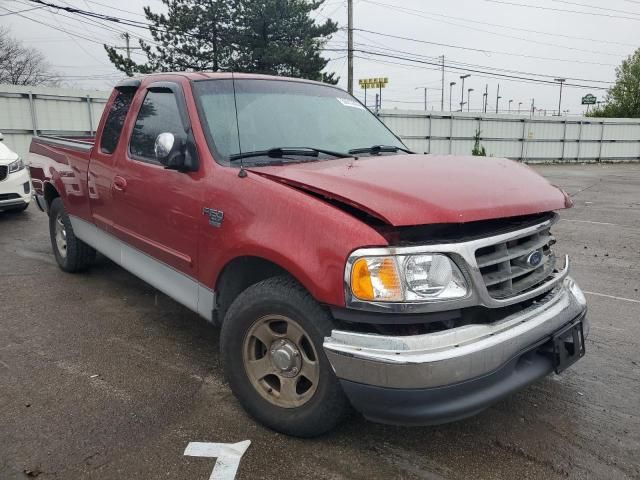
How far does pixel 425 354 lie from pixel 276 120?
1933mm

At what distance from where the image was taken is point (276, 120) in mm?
3449

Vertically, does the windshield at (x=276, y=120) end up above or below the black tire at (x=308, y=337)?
above

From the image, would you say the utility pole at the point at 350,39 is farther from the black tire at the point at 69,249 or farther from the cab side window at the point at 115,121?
the cab side window at the point at 115,121

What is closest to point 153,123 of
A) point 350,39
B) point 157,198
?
point 157,198

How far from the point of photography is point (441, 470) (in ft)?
8.20

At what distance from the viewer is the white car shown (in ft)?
27.3

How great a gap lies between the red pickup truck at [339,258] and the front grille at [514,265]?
0.01 m

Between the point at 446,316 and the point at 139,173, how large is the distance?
244 centimetres

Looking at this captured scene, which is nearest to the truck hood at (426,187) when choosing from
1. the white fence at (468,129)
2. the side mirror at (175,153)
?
the side mirror at (175,153)

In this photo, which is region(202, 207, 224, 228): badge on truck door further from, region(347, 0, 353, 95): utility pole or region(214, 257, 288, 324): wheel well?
region(347, 0, 353, 95): utility pole

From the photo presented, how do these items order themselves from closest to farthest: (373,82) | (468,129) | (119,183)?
(119,183), (468,129), (373,82)

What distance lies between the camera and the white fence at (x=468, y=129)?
52.4 ft

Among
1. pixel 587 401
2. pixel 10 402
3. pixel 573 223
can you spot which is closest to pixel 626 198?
pixel 573 223

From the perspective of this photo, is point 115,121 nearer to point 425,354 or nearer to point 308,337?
point 308,337
